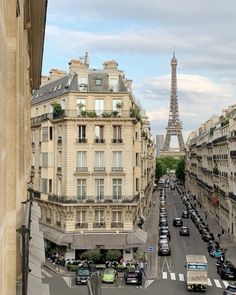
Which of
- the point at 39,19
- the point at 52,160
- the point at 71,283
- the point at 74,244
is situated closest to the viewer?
the point at 39,19

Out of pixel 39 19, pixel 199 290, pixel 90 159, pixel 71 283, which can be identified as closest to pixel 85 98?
pixel 90 159

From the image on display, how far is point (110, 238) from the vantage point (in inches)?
2255

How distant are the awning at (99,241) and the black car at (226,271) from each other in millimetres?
9797

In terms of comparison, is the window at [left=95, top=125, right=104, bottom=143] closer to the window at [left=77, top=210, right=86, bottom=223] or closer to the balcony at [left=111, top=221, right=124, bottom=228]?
the window at [left=77, top=210, right=86, bottom=223]

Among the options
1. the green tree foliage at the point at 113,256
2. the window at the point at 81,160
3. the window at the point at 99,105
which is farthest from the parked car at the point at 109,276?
the window at the point at 99,105

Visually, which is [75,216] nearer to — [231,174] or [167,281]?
→ [167,281]

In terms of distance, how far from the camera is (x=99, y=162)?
58.8m

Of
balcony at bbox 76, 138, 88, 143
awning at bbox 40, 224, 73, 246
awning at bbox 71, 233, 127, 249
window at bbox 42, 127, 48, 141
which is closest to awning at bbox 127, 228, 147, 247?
awning at bbox 71, 233, 127, 249

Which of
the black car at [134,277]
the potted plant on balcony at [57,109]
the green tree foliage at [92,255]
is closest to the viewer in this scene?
the black car at [134,277]

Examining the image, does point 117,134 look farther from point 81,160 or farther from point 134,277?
point 134,277

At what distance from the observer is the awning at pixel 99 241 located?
5662 cm

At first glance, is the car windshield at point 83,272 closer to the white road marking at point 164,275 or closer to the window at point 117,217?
the white road marking at point 164,275

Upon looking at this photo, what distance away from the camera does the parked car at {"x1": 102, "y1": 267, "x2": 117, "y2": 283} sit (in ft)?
161

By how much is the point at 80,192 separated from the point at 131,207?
5.45 metres
